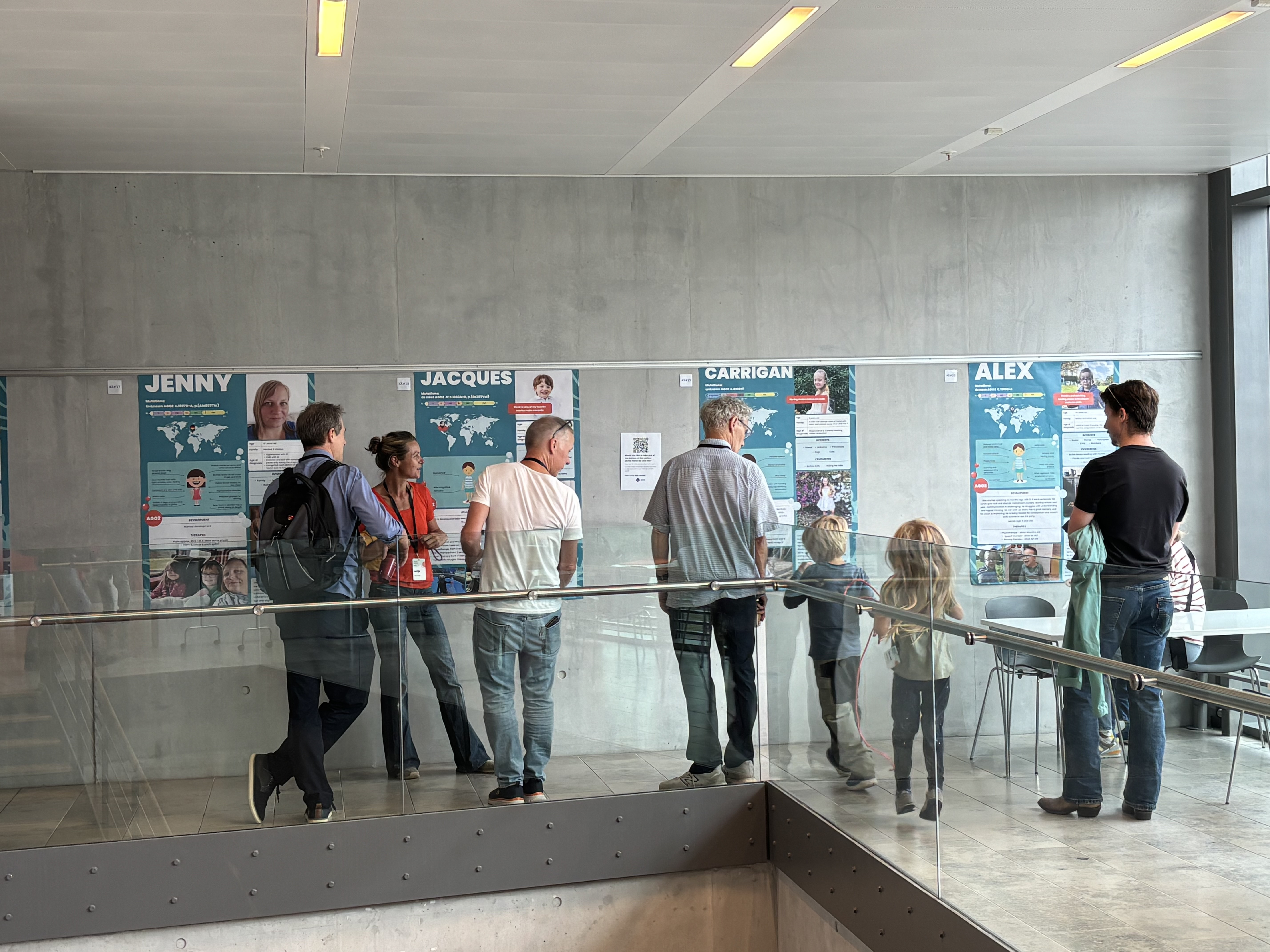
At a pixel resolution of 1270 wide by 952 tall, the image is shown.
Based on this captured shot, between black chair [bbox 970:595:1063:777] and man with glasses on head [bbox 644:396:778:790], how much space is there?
1580 millimetres

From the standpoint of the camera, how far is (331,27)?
14.1ft

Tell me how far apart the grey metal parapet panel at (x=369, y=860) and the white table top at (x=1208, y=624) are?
7.39ft

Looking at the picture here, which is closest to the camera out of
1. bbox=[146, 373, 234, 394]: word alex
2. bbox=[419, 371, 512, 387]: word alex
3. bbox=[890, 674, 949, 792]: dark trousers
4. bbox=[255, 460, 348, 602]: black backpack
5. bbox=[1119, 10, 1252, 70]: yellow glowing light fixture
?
bbox=[890, 674, 949, 792]: dark trousers

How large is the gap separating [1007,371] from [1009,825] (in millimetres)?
4168

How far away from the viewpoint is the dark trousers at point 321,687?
466cm

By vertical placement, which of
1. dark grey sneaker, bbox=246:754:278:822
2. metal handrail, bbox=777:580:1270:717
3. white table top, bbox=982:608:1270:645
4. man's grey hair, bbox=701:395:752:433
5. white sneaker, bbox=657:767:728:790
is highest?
man's grey hair, bbox=701:395:752:433

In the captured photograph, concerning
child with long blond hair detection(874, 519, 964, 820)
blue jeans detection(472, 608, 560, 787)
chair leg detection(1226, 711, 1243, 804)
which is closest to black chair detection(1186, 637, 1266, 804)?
chair leg detection(1226, 711, 1243, 804)

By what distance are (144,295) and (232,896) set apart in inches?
124

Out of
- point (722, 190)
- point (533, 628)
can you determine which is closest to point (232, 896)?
point (533, 628)

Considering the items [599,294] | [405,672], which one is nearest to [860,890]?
[405,672]

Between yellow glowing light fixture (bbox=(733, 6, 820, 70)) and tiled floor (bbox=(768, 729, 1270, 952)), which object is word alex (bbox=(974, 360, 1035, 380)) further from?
tiled floor (bbox=(768, 729, 1270, 952))

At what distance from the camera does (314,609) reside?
4.64 m

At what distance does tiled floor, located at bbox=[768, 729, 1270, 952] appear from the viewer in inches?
103

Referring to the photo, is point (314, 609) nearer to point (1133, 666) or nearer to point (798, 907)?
point (798, 907)
